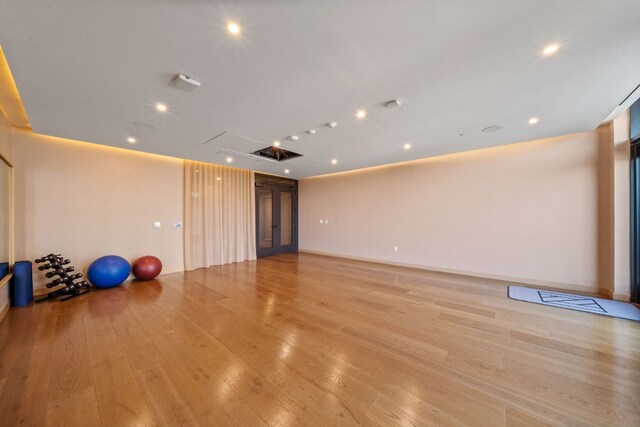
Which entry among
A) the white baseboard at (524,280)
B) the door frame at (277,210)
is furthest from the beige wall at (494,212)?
the door frame at (277,210)

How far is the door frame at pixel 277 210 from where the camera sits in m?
7.76

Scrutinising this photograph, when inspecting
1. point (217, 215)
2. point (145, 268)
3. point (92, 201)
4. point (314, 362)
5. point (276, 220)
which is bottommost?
point (314, 362)

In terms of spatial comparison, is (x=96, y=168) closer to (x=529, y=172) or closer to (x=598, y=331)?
(x=598, y=331)

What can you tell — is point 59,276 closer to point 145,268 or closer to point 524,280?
point 145,268

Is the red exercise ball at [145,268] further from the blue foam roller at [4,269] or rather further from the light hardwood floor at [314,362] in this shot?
the blue foam roller at [4,269]

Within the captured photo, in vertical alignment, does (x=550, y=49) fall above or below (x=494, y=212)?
above

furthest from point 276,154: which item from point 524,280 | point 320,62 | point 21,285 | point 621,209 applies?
point 621,209

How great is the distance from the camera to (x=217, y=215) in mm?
6512

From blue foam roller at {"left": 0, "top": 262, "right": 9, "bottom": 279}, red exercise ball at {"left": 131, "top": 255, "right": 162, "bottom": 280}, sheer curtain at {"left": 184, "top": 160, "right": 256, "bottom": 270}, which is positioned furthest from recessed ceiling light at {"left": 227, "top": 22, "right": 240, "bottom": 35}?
red exercise ball at {"left": 131, "top": 255, "right": 162, "bottom": 280}

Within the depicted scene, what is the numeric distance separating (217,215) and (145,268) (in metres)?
2.16

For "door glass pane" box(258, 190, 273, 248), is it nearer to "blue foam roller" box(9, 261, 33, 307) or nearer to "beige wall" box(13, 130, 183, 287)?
"beige wall" box(13, 130, 183, 287)

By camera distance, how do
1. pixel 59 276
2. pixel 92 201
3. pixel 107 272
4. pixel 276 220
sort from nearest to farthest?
1. pixel 59 276
2. pixel 107 272
3. pixel 92 201
4. pixel 276 220

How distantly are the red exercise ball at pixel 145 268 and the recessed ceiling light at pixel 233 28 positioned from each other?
510 centimetres

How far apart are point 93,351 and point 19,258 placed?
3.25m
